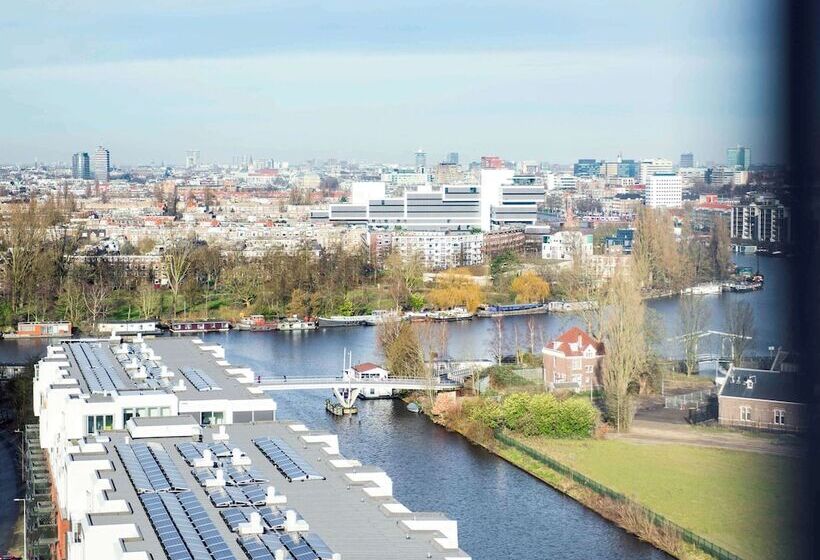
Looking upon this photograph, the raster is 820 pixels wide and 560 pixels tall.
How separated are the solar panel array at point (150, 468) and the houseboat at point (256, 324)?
6.61 metres

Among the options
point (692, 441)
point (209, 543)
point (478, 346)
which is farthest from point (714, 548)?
point (478, 346)

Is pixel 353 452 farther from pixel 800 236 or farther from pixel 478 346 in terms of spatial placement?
pixel 800 236

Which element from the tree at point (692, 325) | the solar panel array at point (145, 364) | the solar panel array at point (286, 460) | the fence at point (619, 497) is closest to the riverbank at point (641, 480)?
the fence at point (619, 497)

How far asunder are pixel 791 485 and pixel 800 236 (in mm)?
78

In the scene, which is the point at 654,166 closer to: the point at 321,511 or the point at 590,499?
the point at 590,499

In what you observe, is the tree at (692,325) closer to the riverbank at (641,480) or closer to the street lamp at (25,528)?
the riverbank at (641,480)

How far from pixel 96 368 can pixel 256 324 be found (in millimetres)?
5383

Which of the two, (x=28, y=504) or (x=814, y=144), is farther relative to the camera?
(x=28, y=504)

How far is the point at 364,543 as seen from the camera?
107 inches

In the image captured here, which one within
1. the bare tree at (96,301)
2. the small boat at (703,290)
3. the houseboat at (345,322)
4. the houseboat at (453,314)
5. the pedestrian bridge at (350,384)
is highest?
the small boat at (703,290)

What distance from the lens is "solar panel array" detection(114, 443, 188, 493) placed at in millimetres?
3230

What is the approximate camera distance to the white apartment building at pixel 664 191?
553 inches

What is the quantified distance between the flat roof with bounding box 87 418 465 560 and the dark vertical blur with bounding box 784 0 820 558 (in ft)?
7.39

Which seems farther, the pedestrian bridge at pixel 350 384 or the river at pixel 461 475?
the pedestrian bridge at pixel 350 384
